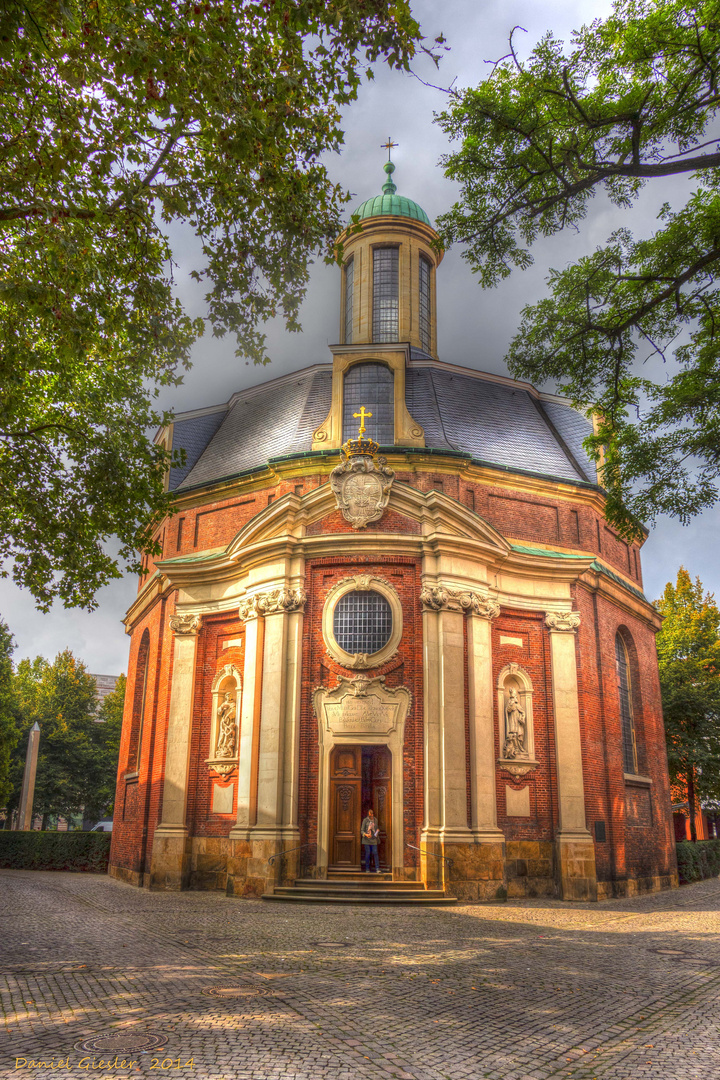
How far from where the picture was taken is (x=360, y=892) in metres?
15.9

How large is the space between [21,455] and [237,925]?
8.14 meters

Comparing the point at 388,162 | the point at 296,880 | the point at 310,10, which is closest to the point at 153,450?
the point at 310,10

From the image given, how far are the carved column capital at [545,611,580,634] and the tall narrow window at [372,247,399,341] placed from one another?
1333 cm

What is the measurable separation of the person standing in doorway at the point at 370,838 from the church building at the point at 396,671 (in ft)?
1.32

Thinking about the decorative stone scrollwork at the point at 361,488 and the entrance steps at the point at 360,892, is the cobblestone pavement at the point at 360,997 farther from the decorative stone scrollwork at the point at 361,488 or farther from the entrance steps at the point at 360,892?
the decorative stone scrollwork at the point at 361,488

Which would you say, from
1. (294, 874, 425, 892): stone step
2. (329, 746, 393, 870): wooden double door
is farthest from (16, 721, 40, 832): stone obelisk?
(294, 874, 425, 892): stone step

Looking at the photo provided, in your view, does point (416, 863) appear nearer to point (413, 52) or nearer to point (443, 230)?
point (443, 230)

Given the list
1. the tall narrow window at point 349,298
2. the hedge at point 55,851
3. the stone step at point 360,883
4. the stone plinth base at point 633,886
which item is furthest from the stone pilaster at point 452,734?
the hedge at point 55,851

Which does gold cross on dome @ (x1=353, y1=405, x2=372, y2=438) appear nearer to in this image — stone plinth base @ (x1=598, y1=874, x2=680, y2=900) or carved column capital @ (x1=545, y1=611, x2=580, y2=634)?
carved column capital @ (x1=545, y1=611, x2=580, y2=634)

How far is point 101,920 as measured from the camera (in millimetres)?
13055

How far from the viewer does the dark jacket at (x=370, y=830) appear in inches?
666

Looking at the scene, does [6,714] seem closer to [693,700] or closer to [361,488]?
[361,488]

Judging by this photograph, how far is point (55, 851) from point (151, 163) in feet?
87.1

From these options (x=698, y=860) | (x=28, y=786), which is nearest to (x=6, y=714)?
(x=28, y=786)
